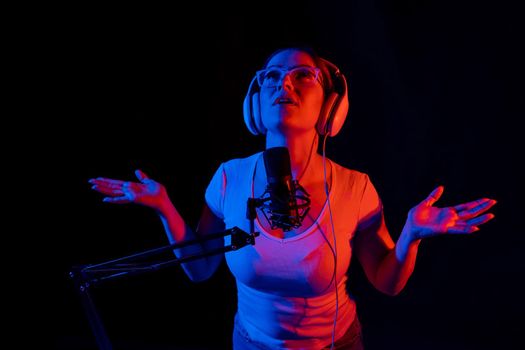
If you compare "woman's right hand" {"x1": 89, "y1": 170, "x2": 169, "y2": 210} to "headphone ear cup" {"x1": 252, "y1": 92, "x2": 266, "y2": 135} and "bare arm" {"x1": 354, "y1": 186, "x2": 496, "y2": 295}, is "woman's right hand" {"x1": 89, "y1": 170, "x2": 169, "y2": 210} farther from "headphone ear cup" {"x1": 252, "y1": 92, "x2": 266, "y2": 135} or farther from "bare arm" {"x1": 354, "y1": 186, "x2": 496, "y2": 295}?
"bare arm" {"x1": 354, "y1": 186, "x2": 496, "y2": 295}

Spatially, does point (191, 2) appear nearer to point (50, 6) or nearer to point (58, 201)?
point (50, 6)

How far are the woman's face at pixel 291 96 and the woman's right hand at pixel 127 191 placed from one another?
469 mm

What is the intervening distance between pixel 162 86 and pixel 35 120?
0.68 meters

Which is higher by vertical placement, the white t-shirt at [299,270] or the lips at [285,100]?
the lips at [285,100]

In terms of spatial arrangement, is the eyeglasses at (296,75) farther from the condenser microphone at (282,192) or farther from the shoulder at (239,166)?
the condenser microphone at (282,192)

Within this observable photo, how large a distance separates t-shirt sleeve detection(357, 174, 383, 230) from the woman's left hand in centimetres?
20

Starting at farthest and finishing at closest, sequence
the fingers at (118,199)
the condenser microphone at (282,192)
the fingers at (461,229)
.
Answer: the fingers at (118,199), the fingers at (461,229), the condenser microphone at (282,192)

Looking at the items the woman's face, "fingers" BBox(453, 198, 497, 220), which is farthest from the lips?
"fingers" BBox(453, 198, 497, 220)

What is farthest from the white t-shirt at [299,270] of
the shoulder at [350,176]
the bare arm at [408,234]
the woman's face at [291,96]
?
the woman's face at [291,96]

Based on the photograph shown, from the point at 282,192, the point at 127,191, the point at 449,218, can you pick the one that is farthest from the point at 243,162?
the point at 449,218

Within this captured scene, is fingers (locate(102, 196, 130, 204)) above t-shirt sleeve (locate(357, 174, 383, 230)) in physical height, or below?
above

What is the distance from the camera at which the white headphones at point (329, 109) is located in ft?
4.47

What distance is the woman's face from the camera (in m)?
1.32

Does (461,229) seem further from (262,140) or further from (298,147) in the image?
(262,140)
